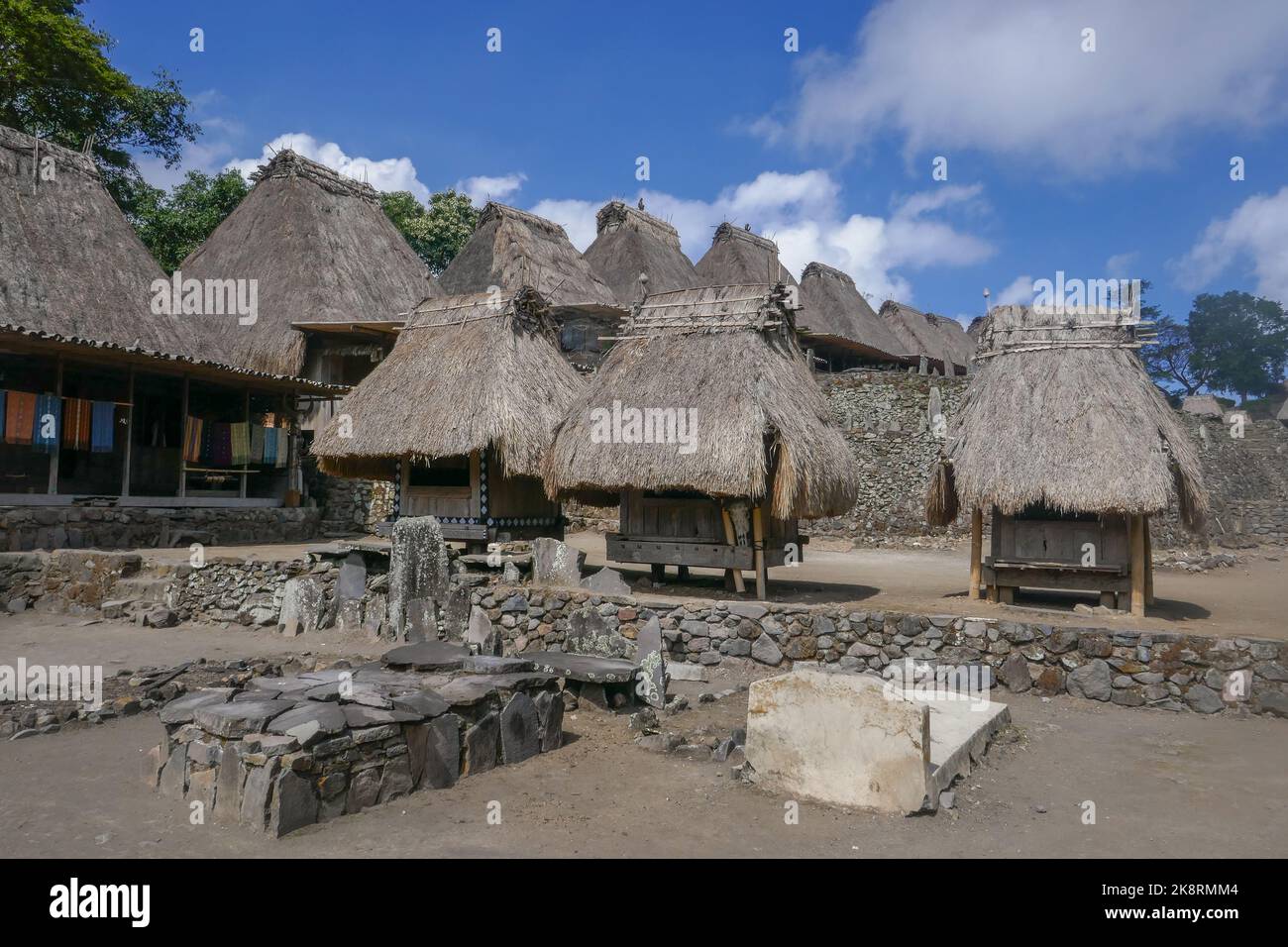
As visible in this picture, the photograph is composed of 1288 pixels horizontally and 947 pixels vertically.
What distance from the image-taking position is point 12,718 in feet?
25.6

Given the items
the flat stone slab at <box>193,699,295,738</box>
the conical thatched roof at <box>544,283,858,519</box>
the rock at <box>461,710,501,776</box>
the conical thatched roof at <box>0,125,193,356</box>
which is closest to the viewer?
the flat stone slab at <box>193,699,295,738</box>

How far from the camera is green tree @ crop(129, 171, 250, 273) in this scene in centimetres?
2580

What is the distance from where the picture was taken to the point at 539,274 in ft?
79.6

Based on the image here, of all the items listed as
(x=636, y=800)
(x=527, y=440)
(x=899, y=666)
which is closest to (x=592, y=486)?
(x=527, y=440)

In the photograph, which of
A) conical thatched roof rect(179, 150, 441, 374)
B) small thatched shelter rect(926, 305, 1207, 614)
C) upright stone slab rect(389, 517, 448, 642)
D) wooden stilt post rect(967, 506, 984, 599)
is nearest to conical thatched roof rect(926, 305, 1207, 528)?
small thatched shelter rect(926, 305, 1207, 614)

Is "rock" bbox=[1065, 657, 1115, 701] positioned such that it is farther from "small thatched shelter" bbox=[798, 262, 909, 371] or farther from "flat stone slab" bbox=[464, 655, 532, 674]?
"small thatched shelter" bbox=[798, 262, 909, 371]

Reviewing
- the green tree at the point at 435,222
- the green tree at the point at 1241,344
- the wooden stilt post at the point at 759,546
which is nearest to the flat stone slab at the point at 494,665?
the wooden stilt post at the point at 759,546

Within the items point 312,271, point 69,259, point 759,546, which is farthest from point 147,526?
point 759,546

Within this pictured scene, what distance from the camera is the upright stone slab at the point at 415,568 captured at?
12.0m

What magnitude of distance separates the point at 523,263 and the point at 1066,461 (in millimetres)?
17153

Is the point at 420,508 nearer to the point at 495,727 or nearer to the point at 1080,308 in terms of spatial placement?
the point at 495,727

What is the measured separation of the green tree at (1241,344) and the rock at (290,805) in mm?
57228

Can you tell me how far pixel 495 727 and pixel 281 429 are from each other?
14.1 m

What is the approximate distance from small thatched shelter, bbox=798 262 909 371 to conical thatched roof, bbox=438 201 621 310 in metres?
7.89
